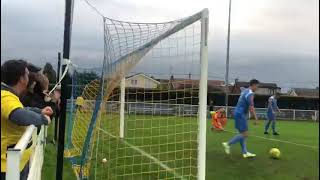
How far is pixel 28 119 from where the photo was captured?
414 cm

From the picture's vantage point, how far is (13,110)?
4.08 meters

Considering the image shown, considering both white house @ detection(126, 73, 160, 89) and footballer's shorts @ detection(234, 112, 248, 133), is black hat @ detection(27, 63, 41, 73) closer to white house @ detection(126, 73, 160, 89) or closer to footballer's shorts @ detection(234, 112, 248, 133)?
white house @ detection(126, 73, 160, 89)

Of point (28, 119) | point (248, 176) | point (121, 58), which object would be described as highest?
point (121, 58)

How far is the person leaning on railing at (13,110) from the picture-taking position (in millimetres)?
4102

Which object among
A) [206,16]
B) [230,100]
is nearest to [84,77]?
[206,16]

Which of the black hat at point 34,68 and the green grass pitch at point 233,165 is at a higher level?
the black hat at point 34,68

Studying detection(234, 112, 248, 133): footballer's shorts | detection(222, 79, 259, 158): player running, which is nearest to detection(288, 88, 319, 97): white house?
detection(222, 79, 259, 158): player running

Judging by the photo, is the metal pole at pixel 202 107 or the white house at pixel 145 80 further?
the white house at pixel 145 80

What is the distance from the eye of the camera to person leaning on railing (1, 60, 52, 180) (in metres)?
4.10

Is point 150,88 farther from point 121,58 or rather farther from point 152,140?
point 152,140

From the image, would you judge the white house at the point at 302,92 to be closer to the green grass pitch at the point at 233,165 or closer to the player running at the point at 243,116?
the green grass pitch at the point at 233,165

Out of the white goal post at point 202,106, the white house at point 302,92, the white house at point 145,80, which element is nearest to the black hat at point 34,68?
the white house at point 145,80

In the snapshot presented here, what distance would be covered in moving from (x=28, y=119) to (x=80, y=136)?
6.71m

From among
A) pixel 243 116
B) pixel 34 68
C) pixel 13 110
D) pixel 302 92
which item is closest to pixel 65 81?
pixel 34 68
